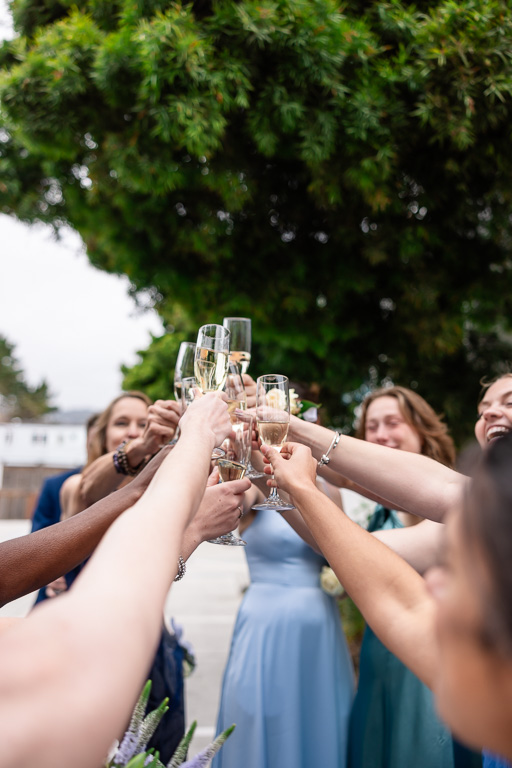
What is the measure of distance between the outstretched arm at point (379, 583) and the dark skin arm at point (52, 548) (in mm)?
657

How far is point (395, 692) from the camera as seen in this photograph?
2812 mm

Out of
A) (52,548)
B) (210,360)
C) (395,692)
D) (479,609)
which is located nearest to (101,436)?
(52,548)

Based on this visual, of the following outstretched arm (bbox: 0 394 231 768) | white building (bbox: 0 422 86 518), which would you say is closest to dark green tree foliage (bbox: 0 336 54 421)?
white building (bbox: 0 422 86 518)

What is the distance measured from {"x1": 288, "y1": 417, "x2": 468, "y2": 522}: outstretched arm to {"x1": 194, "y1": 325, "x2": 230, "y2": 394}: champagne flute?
47 centimetres

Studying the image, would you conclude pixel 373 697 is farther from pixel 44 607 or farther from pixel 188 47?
pixel 188 47

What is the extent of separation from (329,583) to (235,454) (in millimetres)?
1985

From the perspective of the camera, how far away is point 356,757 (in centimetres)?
297

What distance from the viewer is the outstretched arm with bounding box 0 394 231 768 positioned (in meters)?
0.68

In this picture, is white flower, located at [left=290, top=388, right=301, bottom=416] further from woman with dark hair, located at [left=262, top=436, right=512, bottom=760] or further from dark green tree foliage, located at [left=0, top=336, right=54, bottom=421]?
dark green tree foliage, located at [left=0, top=336, right=54, bottom=421]

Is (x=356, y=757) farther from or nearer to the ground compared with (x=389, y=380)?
nearer to the ground

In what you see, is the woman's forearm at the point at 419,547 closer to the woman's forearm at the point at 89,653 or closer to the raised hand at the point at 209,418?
the raised hand at the point at 209,418

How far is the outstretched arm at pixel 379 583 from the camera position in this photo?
4.01 ft

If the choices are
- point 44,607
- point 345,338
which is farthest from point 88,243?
point 44,607

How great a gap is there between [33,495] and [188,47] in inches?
749
